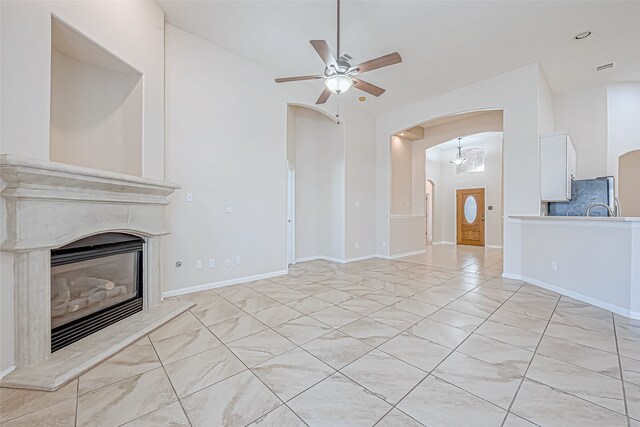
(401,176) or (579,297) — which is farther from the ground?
(401,176)

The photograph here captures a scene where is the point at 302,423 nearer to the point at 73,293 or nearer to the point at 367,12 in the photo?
the point at 73,293

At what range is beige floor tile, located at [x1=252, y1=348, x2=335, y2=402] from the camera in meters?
1.76

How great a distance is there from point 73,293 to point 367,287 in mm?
3447

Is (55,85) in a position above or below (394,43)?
below

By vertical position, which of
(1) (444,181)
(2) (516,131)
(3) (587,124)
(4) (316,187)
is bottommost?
(4) (316,187)

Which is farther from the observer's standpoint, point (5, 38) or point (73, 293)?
point (73, 293)

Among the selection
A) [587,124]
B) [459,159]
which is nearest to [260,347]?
[587,124]

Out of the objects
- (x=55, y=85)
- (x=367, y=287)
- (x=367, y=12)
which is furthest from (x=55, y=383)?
(x=367, y=12)

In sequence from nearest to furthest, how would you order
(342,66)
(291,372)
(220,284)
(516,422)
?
(516,422), (291,372), (342,66), (220,284)

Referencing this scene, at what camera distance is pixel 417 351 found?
2.22 m

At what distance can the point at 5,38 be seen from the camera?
184 cm

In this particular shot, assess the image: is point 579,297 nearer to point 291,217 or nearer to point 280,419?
point 280,419

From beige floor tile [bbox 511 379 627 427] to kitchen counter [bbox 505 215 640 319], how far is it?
2262 millimetres

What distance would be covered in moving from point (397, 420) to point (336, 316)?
1.52m
